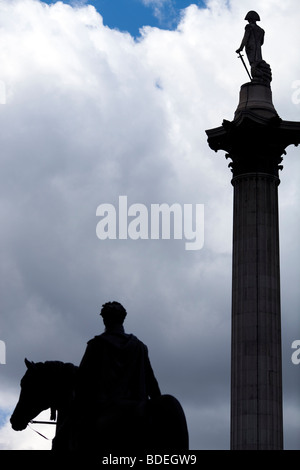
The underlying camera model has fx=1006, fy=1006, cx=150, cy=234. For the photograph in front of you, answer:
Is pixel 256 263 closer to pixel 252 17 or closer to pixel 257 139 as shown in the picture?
pixel 257 139

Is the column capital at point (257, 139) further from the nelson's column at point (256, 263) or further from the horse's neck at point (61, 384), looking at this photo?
the horse's neck at point (61, 384)

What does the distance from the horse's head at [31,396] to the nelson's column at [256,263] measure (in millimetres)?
24159

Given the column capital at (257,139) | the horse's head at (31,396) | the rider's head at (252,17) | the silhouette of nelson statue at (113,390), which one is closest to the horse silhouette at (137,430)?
the silhouette of nelson statue at (113,390)

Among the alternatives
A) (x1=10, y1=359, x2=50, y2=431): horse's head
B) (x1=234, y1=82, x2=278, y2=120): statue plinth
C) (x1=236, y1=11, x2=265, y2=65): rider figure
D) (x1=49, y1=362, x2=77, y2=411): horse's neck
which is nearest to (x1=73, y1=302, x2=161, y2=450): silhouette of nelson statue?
(x1=49, y1=362, x2=77, y2=411): horse's neck

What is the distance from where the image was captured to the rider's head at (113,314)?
537 inches

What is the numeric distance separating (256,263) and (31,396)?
26673 millimetres

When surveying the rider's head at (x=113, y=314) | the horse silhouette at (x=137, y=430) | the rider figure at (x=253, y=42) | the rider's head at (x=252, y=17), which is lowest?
the horse silhouette at (x=137, y=430)

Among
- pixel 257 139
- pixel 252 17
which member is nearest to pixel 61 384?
pixel 257 139

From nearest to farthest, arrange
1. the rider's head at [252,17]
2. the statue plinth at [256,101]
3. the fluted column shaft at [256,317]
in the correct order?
the fluted column shaft at [256,317]
the statue plinth at [256,101]
the rider's head at [252,17]

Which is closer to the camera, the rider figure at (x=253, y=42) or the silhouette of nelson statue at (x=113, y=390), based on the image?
the silhouette of nelson statue at (x=113, y=390)

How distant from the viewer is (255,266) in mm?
39688
